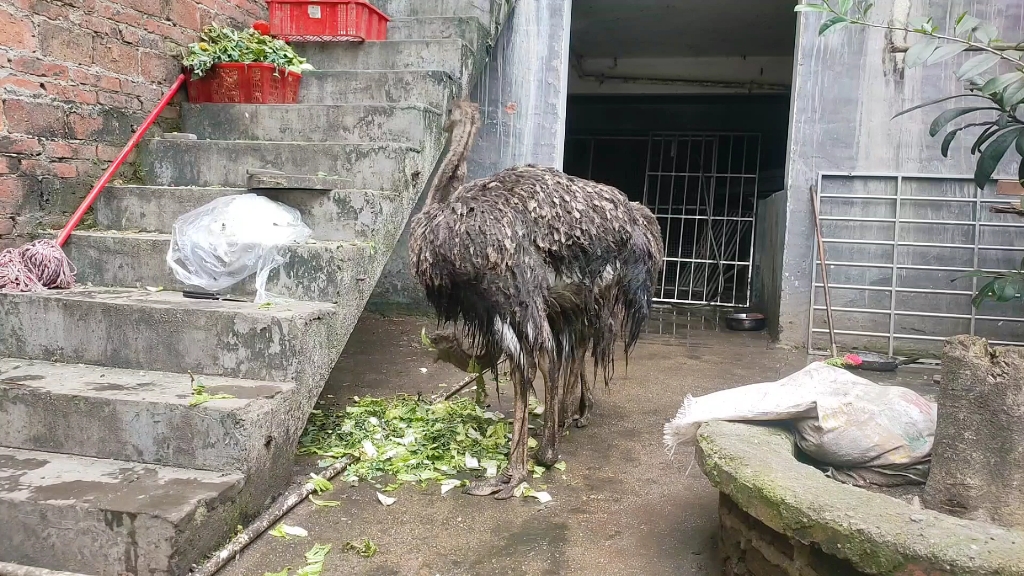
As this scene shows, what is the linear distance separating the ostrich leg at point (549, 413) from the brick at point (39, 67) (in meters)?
3.18

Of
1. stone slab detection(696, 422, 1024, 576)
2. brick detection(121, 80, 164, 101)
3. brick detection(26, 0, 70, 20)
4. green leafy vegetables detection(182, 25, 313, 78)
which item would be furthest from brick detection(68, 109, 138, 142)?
stone slab detection(696, 422, 1024, 576)

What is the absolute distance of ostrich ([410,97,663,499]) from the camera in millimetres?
2840

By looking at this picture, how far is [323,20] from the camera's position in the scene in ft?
17.7

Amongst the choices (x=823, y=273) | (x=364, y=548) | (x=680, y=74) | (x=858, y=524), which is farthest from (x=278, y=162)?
(x=680, y=74)

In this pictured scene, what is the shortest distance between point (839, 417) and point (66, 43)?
4.44m

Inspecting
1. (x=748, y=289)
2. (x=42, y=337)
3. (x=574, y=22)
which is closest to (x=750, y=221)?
(x=748, y=289)

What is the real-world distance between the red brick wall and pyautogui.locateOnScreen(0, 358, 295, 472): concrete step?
4.39 feet

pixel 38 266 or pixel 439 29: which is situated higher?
pixel 439 29

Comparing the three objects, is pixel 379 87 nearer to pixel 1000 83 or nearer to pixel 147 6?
pixel 147 6

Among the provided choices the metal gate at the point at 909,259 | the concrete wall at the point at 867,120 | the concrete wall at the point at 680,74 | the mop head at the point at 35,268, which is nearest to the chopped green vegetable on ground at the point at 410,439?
the mop head at the point at 35,268

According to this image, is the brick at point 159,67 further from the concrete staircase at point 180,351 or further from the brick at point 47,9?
the brick at point 47,9

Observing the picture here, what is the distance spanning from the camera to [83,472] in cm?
269

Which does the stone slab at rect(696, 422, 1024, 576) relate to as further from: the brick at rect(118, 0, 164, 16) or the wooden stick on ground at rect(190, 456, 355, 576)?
the brick at rect(118, 0, 164, 16)

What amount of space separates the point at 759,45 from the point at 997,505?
7983 millimetres
